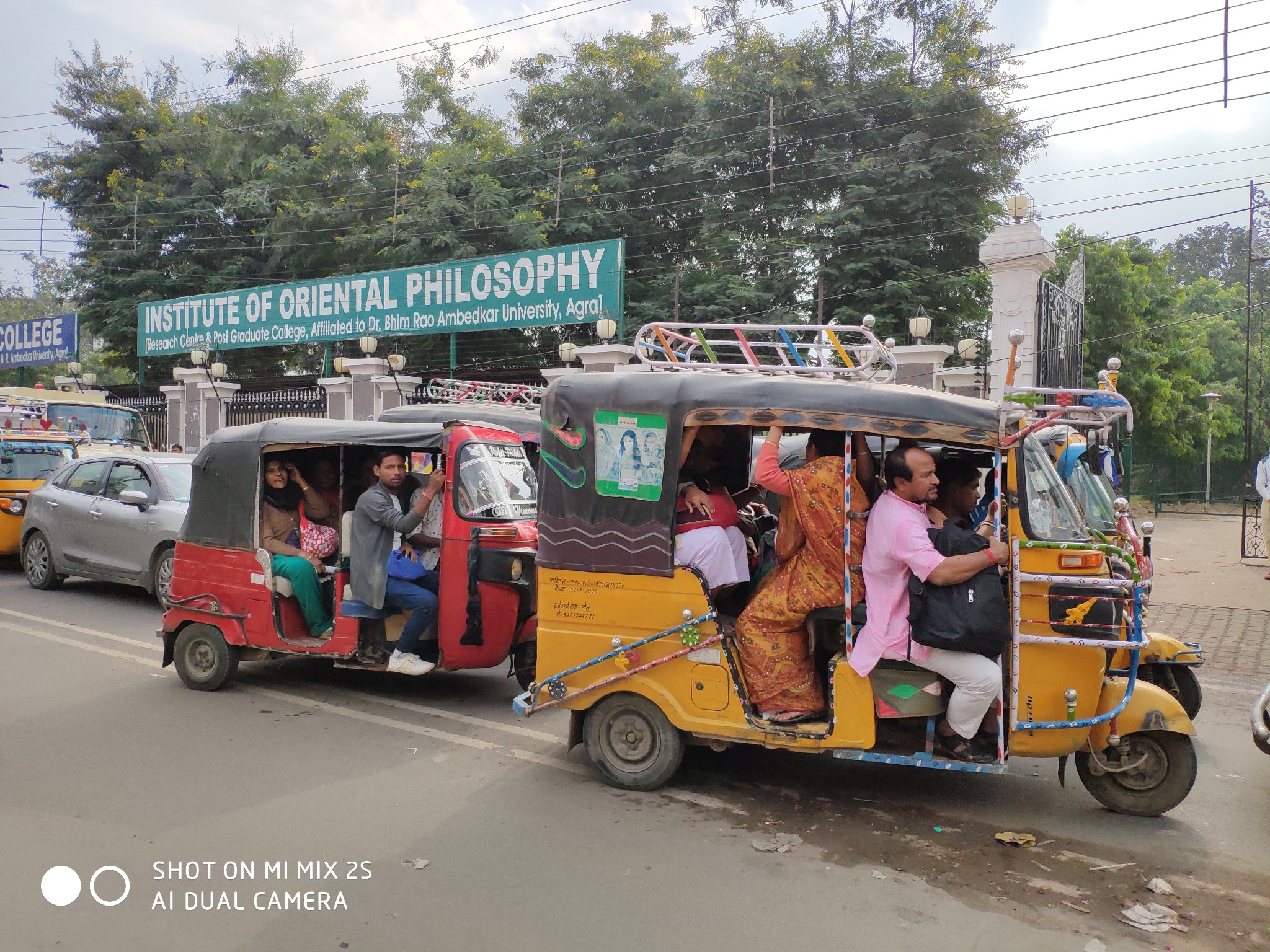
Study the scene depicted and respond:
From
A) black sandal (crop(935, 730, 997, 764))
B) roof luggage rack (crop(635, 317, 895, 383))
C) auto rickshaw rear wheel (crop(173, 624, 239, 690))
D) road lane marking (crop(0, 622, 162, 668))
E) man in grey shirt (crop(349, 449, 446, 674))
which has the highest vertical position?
roof luggage rack (crop(635, 317, 895, 383))

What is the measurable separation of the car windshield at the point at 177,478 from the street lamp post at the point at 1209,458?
2694 centimetres

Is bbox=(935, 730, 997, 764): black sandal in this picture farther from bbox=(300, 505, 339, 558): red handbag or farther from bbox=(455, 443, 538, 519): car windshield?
bbox=(300, 505, 339, 558): red handbag

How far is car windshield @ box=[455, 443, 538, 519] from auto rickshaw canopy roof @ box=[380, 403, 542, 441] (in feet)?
1.88

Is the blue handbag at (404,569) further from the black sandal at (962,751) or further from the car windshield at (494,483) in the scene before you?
the black sandal at (962,751)

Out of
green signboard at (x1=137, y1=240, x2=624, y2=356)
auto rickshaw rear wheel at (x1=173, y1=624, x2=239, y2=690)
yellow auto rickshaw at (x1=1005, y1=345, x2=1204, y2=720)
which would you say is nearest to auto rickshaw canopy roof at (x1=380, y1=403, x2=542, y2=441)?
auto rickshaw rear wheel at (x1=173, y1=624, x2=239, y2=690)

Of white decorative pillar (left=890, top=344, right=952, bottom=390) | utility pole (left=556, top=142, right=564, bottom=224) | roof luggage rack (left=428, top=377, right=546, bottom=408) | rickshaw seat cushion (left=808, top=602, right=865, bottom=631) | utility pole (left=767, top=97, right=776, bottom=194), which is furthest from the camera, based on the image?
utility pole (left=556, top=142, right=564, bottom=224)

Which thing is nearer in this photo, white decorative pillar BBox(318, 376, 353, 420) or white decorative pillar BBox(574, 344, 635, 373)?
white decorative pillar BBox(574, 344, 635, 373)

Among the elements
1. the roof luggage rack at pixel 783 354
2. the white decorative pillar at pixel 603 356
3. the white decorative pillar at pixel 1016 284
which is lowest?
the roof luggage rack at pixel 783 354

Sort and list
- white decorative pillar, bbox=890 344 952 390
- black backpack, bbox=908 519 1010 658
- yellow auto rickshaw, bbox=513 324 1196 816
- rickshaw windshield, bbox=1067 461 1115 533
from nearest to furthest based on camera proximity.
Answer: black backpack, bbox=908 519 1010 658 → yellow auto rickshaw, bbox=513 324 1196 816 → rickshaw windshield, bbox=1067 461 1115 533 → white decorative pillar, bbox=890 344 952 390

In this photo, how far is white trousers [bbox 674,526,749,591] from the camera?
4957 millimetres

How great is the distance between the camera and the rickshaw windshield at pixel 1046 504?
4.38 meters

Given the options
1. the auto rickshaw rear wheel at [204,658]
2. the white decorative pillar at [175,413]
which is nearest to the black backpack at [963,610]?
the auto rickshaw rear wheel at [204,658]

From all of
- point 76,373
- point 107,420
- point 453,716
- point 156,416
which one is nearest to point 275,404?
point 156,416

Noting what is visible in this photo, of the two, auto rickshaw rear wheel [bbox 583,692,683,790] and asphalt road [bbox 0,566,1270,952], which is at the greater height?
auto rickshaw rear wheel [bbox 583,692,683,790]
